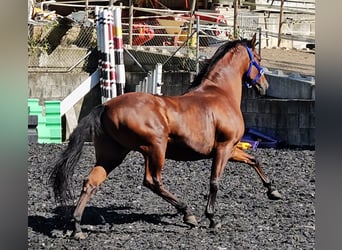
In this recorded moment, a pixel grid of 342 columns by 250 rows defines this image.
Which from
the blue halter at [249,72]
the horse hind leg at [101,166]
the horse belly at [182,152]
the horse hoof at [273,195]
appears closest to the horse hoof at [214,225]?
the horse belly at [182,152]

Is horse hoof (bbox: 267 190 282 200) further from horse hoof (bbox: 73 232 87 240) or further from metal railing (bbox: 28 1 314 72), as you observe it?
metal railing (bbox: 28 1 314 72)

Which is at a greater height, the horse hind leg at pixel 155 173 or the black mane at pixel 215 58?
the black mane at pixel 215 58

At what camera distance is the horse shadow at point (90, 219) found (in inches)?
264

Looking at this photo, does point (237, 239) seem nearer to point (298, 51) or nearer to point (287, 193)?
point (287, 193)

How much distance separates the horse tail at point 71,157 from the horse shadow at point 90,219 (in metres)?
0.34

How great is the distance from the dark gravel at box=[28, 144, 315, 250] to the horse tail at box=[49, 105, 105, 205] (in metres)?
0.42

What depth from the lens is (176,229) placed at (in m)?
6.66

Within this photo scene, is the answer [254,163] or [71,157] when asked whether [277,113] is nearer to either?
[254,163]

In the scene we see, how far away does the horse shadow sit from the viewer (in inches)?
264

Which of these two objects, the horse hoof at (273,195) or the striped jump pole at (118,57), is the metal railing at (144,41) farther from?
the horse hoof at (273,195)

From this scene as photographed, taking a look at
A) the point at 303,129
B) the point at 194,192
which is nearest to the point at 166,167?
the point at 194,192

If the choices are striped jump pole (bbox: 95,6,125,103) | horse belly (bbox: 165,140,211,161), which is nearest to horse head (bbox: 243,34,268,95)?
horse belly (bbox: 165,140,211,161)
